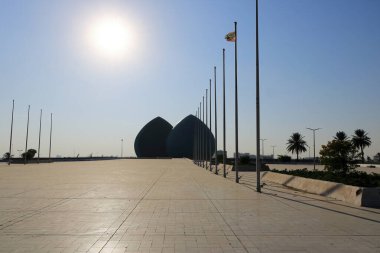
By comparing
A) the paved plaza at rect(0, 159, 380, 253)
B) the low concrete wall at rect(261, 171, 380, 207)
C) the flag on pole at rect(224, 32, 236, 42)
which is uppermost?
the flag on pole at rect(224, 32, 236, 42)

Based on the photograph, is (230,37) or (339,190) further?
(230,37)

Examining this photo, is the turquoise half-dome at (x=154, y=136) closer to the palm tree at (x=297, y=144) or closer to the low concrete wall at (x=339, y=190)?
the palm tree at (x=297, y=144)

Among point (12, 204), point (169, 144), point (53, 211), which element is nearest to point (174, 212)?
point (53, 211)

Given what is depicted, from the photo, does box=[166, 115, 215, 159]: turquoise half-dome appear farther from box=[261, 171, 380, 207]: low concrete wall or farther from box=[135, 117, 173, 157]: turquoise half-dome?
box=[261, 171, 380, 207]: low concrete wall

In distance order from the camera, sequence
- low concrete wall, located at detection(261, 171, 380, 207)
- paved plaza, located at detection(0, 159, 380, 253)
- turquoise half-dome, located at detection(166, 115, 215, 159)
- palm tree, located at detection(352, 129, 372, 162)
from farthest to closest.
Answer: turquoise half-dome, located at detection(166, 115, 215, 159)
palm tree, located at detection(352, 129, 372, 162)
low concrete wall, located at detection(261, 171, 380, 207)
paved plaza, located at detection(0, 159, 380, 253)

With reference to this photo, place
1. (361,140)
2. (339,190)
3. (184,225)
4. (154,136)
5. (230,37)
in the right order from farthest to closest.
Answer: (154,136) < (361,140) < (230,37) < (339,190) < (184,225)

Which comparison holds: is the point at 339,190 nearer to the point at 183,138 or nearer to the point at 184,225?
the point at 184,225

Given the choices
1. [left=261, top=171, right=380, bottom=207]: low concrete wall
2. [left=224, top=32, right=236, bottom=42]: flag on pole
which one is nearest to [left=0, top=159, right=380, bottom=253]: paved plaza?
[left=261, top=171, right=380, bottom=207]: low concrete wall

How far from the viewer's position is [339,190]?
14.8m

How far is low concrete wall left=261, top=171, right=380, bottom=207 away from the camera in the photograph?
42.4 ft

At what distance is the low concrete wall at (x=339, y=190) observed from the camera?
12.9 meters

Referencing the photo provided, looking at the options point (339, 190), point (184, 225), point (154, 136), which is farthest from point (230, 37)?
point (154, 136)

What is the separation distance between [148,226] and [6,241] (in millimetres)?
3020

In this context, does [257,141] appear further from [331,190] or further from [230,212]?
[230,212]
